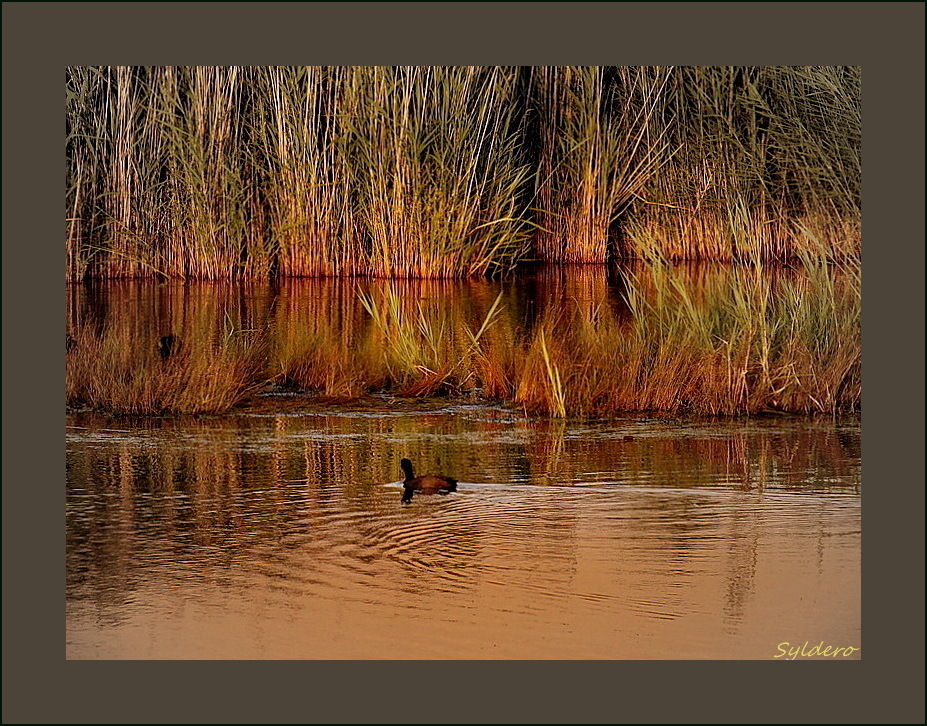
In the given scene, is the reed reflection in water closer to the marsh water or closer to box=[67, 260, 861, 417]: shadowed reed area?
the marsh water

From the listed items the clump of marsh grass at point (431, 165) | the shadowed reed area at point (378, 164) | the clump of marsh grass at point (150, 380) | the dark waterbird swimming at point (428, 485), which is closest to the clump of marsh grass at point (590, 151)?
the shadowed reed area at point (378, 164)

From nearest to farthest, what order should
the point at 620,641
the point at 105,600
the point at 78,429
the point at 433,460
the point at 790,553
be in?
the point at 620,641
the point at 105,600
the point at 790,553
the point at 433,460
the point at 78,429

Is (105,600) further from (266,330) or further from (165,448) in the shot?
(266,330)

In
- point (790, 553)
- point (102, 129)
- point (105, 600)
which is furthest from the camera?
point (102, 129)

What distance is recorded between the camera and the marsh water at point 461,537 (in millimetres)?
3619

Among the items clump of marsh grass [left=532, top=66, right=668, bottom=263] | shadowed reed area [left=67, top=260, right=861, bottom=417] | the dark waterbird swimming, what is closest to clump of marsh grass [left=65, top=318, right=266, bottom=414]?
shadowed reed area [left=67, top=260, right=861, bottom=417]

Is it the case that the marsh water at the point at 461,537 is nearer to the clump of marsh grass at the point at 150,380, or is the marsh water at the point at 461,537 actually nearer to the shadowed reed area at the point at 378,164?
the clump of marsh grass at the point at 150,380

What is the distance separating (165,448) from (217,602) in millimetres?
1750

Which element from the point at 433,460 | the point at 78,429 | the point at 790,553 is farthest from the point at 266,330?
the point at 790,553

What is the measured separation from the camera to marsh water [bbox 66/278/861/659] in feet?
11.9

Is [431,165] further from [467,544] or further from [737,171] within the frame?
[467,544]

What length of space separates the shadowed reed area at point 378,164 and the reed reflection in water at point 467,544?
4.32 m

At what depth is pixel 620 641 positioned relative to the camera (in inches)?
140

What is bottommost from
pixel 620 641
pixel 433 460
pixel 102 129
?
pixel 620 641
